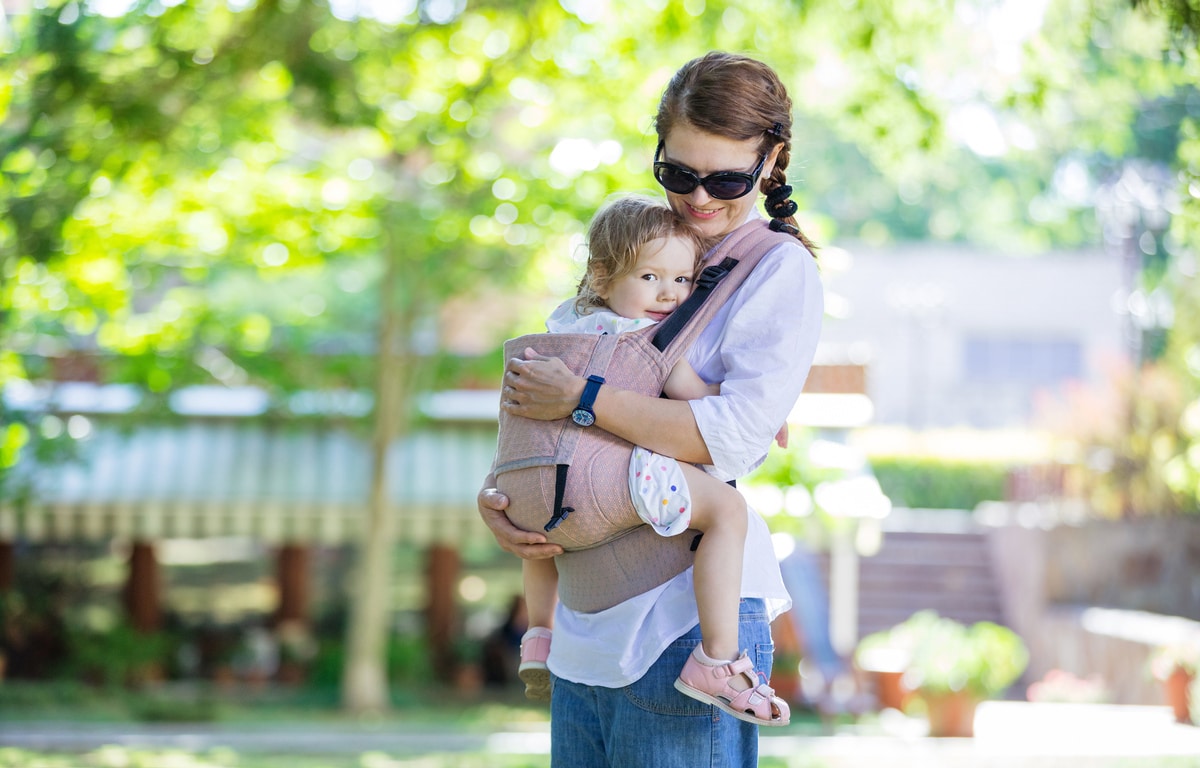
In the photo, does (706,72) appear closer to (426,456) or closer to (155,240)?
(155,240)

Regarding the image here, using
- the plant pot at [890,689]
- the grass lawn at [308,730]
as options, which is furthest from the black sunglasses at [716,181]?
the plant pot at [890,689]

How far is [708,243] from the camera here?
8.04ft

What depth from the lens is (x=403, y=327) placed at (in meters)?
12.9

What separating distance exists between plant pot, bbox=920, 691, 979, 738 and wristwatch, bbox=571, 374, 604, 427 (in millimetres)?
10120

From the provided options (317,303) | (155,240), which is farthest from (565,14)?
(317,303)

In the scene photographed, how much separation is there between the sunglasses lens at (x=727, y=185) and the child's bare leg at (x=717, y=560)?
0.50 meters

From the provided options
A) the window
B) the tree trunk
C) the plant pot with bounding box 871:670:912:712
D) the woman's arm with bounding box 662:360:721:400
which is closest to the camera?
the woman's arm with bounding box 662:360:721:400

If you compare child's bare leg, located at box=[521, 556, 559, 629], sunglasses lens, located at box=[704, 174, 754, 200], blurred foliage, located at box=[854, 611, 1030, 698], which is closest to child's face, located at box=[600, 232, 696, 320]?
sunglasses lens, located at box=[704, 174, 754, 200]

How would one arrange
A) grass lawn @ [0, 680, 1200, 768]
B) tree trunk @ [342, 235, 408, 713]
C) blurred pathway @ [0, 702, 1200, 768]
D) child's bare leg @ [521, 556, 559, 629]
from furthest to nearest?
tree trunk @ [342, 235, 408, 713] < grass lawn @ [0, 680, 1200, 768] < blurred pathway @ [0, 702, 1200, 768] < child's bare leg @ [521, 556, 559, 629]

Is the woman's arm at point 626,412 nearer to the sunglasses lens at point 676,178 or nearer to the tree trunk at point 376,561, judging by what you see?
the sunglasses lens at point 676,178

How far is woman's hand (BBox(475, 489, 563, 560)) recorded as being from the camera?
2.30 m

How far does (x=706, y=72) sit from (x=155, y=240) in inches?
366

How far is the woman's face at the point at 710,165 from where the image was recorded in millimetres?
2318

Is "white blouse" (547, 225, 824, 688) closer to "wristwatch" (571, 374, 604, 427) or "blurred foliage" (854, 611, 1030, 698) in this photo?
"wristwatch" (571, 374, 604, 427)
